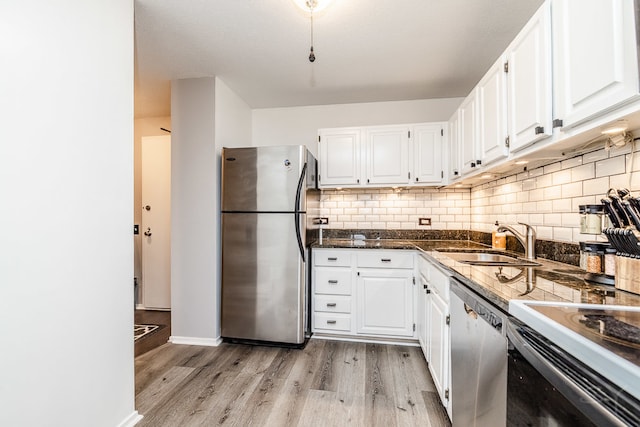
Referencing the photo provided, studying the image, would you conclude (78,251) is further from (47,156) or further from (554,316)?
(554,316)

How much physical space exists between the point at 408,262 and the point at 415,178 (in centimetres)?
88

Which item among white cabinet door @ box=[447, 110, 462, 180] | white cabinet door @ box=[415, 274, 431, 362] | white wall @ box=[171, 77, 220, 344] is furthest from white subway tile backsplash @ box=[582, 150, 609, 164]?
white wall @ box=[171, 77, 220, 344]

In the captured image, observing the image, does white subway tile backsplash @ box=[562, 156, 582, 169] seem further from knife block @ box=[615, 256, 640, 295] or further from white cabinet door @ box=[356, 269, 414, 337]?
white cabinet door @ box=[356, 269, 414, 337]

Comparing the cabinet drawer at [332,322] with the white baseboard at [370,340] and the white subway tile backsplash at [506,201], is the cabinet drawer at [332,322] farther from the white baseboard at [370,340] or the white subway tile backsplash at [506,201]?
the white subway tile backsplash at [506,201]

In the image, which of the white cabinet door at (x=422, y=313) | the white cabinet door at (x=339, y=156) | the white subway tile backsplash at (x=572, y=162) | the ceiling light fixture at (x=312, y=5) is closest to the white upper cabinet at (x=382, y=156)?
the white cabinet door at (x=339, y=156)

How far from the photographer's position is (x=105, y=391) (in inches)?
60.2

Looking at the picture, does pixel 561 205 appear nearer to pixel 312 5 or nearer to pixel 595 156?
pixel 595 156

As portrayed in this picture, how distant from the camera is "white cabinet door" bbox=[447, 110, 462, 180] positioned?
2.58 metres

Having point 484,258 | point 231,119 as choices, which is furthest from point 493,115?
point 231,119

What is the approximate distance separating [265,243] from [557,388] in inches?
90.9

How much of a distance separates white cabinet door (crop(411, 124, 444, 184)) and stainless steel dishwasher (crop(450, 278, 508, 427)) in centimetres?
162

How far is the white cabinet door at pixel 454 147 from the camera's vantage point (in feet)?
8.46

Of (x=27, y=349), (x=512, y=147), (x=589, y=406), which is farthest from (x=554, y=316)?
(x=27, y=349)

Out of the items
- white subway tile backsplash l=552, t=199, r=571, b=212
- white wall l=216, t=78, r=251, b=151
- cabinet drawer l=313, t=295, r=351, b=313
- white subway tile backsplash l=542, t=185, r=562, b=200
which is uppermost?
white wall l=216, t=78, r=251, b=151
